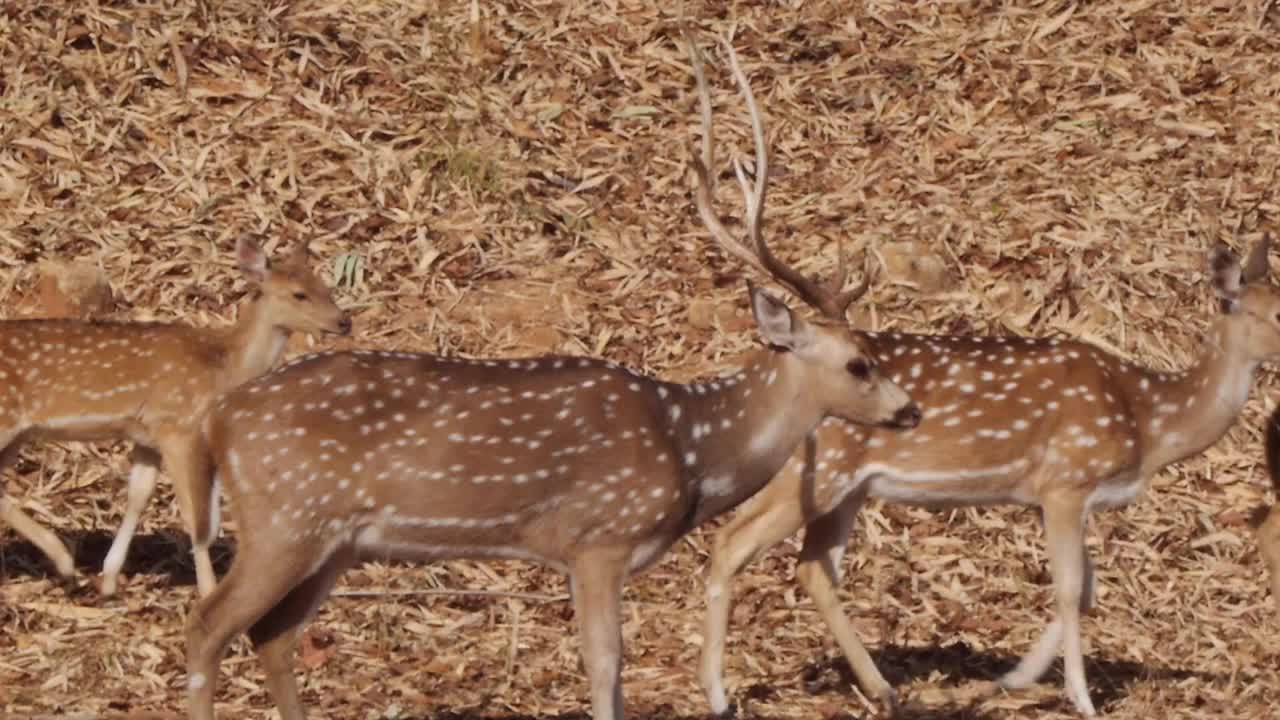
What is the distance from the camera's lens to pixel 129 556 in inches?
391

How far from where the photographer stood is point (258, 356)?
1021 centimetres

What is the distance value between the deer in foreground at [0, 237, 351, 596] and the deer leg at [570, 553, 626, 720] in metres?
2.35

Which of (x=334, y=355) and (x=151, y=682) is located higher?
(x=334, y=355)

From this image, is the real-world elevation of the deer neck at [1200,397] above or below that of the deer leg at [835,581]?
above

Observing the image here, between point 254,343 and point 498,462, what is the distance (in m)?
3.19

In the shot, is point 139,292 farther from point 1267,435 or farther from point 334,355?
point 1267,435

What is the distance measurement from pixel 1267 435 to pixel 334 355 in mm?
→ 4296

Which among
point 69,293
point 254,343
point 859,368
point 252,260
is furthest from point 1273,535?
point 69,293

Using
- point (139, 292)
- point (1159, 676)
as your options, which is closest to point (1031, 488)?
point (1159, 676)

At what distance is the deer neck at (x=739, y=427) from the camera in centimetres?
765

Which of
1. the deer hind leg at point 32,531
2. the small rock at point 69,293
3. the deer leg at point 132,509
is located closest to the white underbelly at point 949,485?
the deer leg at point 132,509

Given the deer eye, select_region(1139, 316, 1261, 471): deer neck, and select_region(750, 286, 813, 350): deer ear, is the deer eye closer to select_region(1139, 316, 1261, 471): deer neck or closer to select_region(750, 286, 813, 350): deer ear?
select_region(750, 286, 813, 350): deer ear

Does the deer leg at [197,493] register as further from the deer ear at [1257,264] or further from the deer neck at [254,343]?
the deer ear at [1257,264]

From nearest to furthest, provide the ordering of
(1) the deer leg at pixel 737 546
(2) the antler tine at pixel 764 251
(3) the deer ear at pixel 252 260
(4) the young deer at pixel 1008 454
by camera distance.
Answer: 1. (2) the antler tine at pixel 764 251
2. (1) the deer leg at pixel 737 546
3. (4) the young deer at pixel 1008 454
4. (3) the deer ear at pixel 252 260
